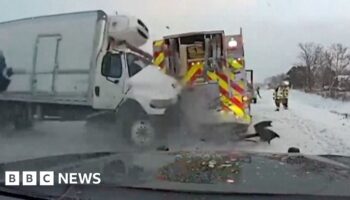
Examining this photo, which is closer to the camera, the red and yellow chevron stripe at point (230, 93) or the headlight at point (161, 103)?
the headlight at point (161, 103)

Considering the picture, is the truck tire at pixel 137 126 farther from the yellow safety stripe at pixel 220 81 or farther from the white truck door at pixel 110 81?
the yellow safety stripe at pixel 220 81

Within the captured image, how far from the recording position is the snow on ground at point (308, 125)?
257 inches

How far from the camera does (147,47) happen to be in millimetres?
5027

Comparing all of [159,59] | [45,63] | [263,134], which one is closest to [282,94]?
[263,134]

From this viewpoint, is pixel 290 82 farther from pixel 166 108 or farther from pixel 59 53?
pixel 59 53

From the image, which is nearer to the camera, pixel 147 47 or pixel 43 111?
pixel 147 47

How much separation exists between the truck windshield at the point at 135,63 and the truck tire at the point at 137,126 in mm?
328

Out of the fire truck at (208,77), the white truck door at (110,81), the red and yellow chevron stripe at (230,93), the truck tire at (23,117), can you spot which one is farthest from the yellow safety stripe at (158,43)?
the red and yellow chevron stripe at (230,93)

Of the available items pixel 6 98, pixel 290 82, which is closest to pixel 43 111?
pixel 6 98

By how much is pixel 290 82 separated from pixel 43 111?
2.18 meters

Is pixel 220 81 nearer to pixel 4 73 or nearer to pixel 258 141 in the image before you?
pixel 258 141

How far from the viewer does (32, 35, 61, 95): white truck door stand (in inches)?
222

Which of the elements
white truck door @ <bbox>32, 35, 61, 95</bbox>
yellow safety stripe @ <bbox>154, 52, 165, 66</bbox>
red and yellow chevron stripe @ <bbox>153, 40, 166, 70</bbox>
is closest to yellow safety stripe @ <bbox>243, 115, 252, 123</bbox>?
red and yellow chevron stripe @ <bbox>153, 40, 166, 70</bbox>

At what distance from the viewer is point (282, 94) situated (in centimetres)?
704
